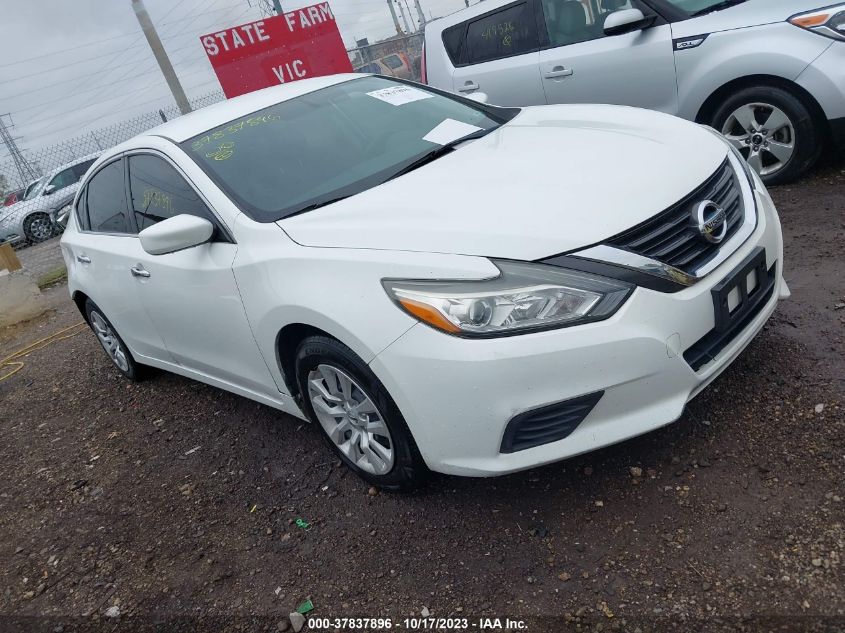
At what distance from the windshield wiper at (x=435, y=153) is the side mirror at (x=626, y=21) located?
2.16 m

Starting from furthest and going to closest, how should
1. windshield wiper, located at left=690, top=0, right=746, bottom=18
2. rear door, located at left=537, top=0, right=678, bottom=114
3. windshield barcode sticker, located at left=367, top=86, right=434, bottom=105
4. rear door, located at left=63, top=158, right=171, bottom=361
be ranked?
rear door, located at left=537, top=0, right=678, bottom=114, windshield wiper, located at left=690, top=0, right=746, bottom=18, rear door, located at left=63, top=158, right=171, bottom=361, windshield barcode sticker, located at left=367, top=86, right=434, bottom=105

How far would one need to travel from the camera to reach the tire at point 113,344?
4.60m

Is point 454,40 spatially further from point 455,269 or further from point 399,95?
point 455,269

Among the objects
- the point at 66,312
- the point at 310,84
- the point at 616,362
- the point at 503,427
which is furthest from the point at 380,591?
the point at 66,312

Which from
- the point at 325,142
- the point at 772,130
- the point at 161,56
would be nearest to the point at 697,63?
the point at 772,130

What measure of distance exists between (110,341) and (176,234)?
7.89 feet

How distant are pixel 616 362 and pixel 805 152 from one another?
3.38 meters

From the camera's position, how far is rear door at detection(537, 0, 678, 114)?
16.4ft

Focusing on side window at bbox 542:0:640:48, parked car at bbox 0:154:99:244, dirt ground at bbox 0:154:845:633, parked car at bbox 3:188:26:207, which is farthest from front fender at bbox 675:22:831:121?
parked car at bbox 3:188:26:207

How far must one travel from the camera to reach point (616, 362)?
82.0 inches

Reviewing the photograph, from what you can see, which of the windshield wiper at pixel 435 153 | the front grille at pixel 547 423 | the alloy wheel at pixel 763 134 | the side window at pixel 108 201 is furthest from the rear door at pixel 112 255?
the alloy wheel at pixel 763 134

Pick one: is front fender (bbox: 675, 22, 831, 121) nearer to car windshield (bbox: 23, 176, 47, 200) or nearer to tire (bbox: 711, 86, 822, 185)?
tire (bbox: 711, 86, 822, 185)

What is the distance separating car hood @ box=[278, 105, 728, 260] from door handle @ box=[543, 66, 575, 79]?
259 cm

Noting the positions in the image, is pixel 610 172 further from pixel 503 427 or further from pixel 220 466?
pixel 220 466
